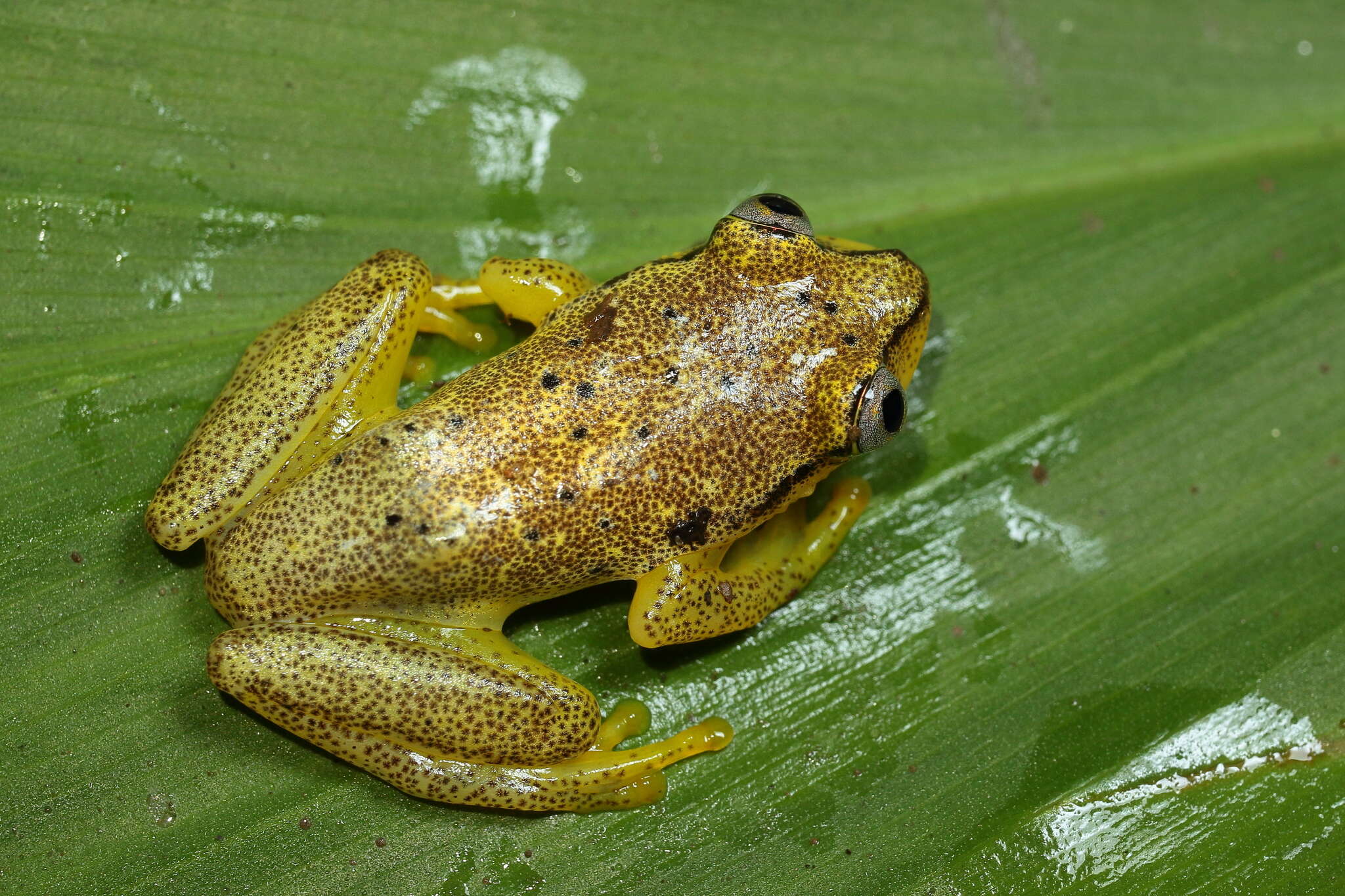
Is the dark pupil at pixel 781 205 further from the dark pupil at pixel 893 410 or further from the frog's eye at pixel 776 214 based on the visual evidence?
the dark pupil at pixel 893 410

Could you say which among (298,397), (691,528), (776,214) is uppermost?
(776,214)

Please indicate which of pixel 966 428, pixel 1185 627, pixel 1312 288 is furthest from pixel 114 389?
pixel 1312 288

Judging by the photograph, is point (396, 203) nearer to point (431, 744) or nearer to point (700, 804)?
point (431, 744)

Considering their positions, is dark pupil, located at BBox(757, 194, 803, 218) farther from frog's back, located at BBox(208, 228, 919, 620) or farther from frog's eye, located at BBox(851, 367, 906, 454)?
frog's eye, located at BBox(851, 367, 906, 454)

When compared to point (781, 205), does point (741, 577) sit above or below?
below

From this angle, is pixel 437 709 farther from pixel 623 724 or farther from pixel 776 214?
pixel 776 214

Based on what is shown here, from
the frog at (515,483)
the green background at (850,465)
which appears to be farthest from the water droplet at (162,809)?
the frog at (515,483)

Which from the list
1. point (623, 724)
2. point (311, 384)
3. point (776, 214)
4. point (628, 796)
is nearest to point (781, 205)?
point (776, 214)
